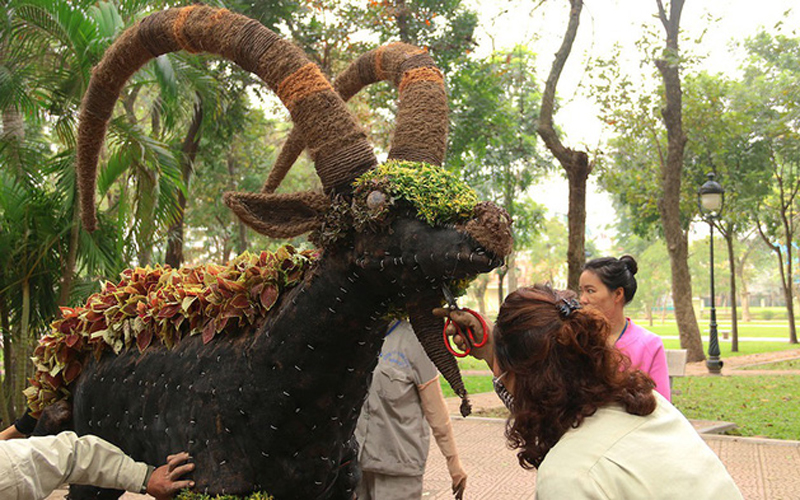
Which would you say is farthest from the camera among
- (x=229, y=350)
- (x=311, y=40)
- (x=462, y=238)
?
(x=311, y=40)

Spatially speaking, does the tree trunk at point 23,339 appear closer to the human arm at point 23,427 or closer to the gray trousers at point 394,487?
the human arm at point 23,427

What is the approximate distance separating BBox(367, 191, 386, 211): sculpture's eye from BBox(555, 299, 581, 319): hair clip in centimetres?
69

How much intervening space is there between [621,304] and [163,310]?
2373 mm

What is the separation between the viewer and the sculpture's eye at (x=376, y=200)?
2.20m

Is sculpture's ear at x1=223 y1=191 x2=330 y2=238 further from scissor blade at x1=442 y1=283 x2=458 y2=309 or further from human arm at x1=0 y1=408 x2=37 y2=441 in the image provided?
human arm at x1=0 y1=408 x2=37 y2=441

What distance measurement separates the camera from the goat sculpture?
86.0 inches

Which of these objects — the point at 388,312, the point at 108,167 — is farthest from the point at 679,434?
the point at 108,167

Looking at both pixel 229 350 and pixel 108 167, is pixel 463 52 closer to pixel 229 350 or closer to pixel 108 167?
pixel 108 167

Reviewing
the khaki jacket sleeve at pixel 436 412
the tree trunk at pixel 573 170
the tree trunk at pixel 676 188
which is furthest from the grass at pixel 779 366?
the khaki jacket sleeve at pixel 436 412

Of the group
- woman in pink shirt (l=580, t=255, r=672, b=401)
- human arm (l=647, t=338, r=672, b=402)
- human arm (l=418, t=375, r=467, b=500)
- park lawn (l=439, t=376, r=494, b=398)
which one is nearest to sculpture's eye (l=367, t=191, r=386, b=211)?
woman in pink shirt (l=580, t=255, r=672, b=401)

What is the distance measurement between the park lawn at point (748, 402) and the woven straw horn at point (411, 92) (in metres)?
7.87

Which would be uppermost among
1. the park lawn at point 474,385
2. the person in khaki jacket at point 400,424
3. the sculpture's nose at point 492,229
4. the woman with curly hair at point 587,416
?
the sculpture's nose at point 492,229

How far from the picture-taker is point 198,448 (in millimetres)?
2479

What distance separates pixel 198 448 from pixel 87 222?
1.62 meters
